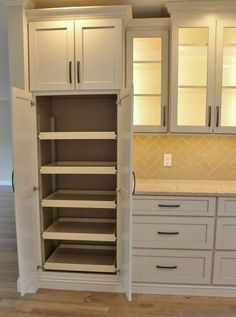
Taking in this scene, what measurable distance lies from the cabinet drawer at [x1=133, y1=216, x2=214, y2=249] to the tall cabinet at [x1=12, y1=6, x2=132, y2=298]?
192 millimetres

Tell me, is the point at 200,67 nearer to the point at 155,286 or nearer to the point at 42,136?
the point at 42,136

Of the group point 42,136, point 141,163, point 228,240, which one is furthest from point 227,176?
point 42,136

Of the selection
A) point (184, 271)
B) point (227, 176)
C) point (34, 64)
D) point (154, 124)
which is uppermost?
point (34, 64)

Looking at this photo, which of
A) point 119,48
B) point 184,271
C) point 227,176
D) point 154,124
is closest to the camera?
point 119,48

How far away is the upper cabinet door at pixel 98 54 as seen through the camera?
2354 mm

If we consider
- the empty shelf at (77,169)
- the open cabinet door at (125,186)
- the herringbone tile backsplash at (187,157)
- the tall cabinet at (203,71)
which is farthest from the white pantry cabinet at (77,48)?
the herringbone tile backsplash at (187,157)

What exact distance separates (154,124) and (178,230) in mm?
1026

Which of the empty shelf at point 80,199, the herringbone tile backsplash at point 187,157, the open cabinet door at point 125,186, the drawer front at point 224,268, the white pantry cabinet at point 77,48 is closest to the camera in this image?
the open cabinet door at point 125,186

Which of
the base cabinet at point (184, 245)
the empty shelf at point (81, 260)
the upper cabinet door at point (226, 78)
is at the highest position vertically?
the upper cabinet door at point (226, 78)

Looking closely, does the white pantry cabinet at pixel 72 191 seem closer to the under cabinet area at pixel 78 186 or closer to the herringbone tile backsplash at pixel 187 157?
the under cabinet area at pixel 78 186

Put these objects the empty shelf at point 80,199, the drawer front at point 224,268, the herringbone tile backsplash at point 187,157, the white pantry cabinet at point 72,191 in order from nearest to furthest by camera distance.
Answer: the white pantry cabinet at point 72,191 < the drawer front at point 224,268 < the empty shelf at point 80,199 < the herringbone tile backsplash at point 187,157

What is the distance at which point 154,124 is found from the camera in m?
2.68

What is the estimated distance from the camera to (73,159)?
9.73ft

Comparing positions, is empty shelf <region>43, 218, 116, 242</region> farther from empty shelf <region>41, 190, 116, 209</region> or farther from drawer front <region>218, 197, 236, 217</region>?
drawer front <region>218, 197, 236, 217</region>
